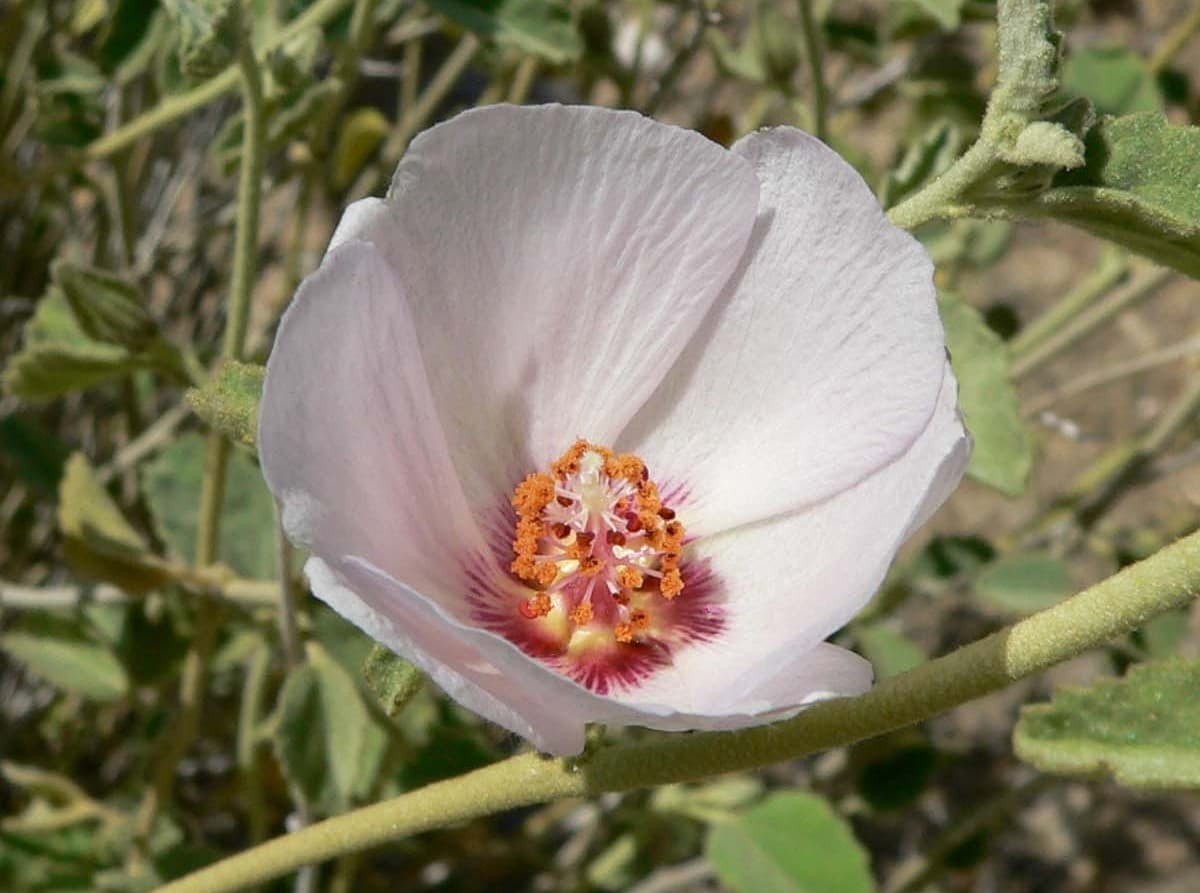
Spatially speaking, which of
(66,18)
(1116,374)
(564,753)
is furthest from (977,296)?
Answer: (564,753)

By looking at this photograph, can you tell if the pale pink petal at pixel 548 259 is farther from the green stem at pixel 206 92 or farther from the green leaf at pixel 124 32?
the green leaf at pixel 124 32

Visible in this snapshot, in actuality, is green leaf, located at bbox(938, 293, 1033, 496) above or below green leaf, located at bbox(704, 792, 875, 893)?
above

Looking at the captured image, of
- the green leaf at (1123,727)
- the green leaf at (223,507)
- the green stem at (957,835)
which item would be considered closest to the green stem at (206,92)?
the green leaf at (223,507)

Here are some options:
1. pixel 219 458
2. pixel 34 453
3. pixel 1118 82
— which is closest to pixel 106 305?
pixel 219 458

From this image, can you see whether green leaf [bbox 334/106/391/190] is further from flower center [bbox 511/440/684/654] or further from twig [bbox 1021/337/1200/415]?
twig [bbox 1021/337/1200/415]

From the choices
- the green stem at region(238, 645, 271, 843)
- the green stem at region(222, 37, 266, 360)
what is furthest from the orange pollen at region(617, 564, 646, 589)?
the green stem at region(238, 645, 271, 843)

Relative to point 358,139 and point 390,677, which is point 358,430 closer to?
point 390,677
